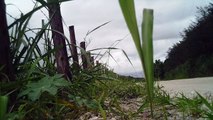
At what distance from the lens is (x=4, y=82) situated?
6.37ft

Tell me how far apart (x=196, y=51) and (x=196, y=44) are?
520 millimetres

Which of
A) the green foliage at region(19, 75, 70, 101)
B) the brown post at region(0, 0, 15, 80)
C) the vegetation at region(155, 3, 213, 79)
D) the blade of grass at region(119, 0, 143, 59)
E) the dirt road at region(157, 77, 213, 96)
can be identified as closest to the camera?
the blade of grass at region(119, 0, 143, 59)

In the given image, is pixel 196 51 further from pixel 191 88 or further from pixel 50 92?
pixel 50 92

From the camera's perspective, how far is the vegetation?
799 inches

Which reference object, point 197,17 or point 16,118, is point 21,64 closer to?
point 16,118

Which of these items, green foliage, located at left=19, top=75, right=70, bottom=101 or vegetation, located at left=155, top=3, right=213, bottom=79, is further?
vegetation, located at left=155, top=3, right=213, bottom=79

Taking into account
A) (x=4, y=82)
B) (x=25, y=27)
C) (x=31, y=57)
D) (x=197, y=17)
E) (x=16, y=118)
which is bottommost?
(x=16, y=118)

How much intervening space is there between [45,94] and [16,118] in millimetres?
366

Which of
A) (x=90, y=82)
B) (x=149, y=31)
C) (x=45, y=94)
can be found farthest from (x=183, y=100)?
(x=149, y=31)

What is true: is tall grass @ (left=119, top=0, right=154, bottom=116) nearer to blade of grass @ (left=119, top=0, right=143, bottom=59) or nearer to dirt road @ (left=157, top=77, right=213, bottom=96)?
blade of grass @ (left=119, top=0, right=143, bottom=59)

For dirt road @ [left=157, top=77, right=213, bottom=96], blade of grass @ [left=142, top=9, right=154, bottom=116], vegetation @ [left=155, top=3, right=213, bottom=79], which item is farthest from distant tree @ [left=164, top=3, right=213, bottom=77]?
blade of grass @ [left=142, top=9, right=154, bottom=116]

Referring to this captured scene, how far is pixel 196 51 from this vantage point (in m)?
21.8

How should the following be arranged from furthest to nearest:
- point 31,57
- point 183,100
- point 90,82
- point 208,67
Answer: point 208,67 < point 90,82 < point 183,100 < point 31,57

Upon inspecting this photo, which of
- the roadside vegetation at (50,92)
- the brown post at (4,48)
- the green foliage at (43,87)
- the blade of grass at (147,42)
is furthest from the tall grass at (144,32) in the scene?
the brown post at (4,48)
